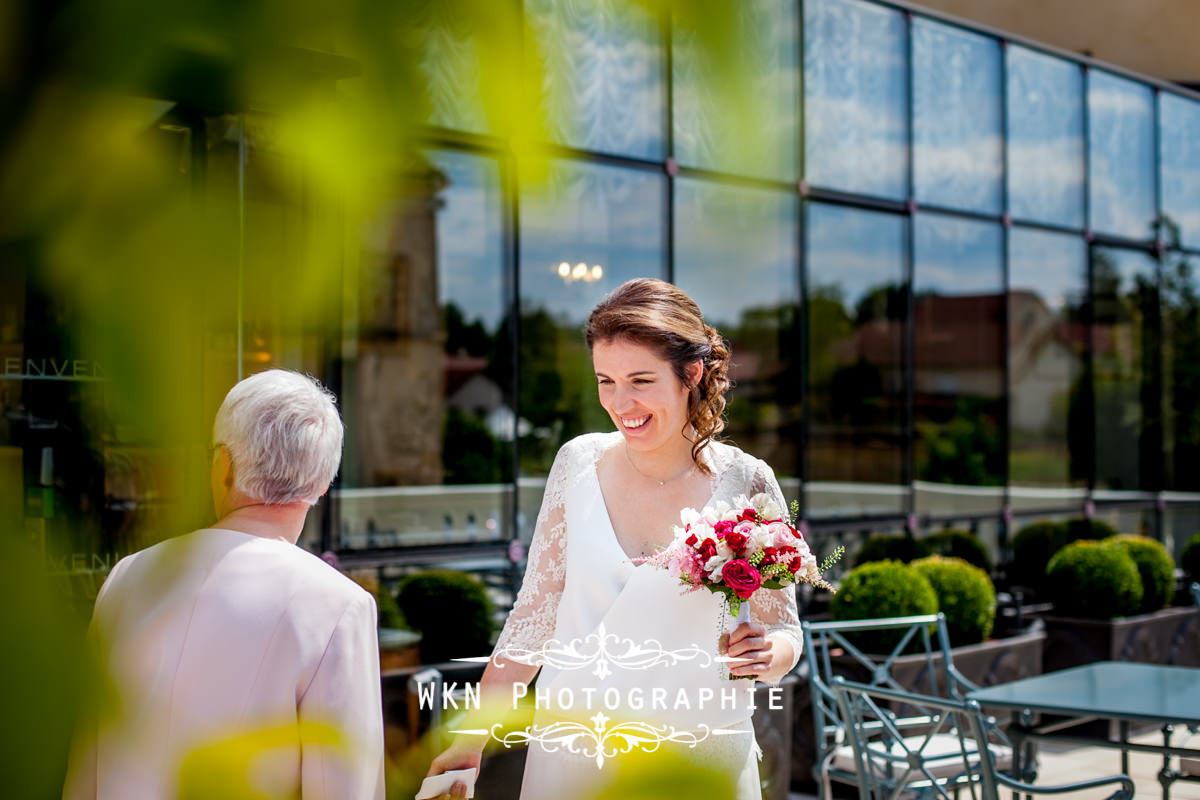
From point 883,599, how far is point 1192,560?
3.86m

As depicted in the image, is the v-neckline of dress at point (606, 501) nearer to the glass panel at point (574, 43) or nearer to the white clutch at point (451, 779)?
the white clutch at point (451, 779)

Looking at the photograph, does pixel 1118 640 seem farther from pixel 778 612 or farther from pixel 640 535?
pixel 640 535

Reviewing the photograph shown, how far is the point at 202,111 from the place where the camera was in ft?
1.20

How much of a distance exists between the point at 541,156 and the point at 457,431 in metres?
8.68

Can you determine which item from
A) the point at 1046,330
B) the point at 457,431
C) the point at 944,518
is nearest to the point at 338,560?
the point at 457,431

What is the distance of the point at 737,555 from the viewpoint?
219 centimetres

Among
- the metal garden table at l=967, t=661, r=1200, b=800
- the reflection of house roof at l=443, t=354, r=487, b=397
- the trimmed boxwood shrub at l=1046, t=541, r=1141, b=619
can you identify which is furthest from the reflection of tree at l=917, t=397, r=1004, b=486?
the metal garden table at l=967, t=661, r=1200, b=800

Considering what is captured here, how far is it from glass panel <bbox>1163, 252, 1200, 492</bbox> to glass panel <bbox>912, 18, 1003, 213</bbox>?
231 centimetres

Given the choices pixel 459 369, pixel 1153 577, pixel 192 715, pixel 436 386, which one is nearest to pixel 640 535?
pixel 192 715

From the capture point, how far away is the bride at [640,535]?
2.24m

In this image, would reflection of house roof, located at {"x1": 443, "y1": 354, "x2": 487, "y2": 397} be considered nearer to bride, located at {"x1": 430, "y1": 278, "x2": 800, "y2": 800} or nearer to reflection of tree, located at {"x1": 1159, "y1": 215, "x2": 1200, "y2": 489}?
reflection of tree, located at {"x1": 1159, "y1": 215, "x2": 1200, "y2": 489}

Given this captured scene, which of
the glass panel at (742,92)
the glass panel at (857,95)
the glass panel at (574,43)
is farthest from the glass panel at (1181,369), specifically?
the glass panel at (742,92)

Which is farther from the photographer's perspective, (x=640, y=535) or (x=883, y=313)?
(x=883, y=313)

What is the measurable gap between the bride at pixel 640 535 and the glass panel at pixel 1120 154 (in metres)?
7.89
